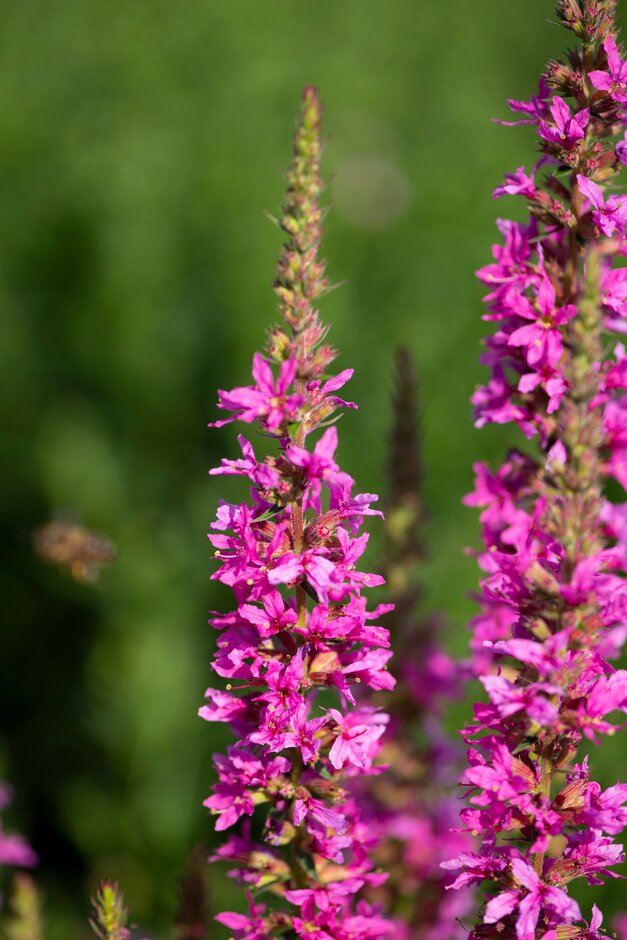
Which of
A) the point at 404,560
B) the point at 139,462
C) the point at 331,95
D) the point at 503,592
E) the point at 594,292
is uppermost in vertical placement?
the point at 331,95

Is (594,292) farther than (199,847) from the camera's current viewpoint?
No

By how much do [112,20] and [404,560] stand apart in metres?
14.9

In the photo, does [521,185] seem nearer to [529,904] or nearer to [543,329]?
[543,329]

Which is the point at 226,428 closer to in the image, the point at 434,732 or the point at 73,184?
the point at 73,184

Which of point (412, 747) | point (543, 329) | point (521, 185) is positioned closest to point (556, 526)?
point (543, 329)

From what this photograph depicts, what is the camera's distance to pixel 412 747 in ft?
16.6

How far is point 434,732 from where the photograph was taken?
5117 mm

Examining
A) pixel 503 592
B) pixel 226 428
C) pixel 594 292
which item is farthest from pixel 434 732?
pixel 226 428

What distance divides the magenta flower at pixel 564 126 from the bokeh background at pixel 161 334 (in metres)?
1.38

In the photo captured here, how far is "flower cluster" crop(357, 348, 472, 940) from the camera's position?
4742 mm

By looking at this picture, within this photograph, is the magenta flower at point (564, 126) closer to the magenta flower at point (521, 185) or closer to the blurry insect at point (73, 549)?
the magenta flower at point (521, 185)

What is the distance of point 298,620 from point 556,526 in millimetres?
805

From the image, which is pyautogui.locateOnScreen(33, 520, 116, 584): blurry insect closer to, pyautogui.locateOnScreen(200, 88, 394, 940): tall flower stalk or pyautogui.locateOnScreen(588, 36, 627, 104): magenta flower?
pyautogui.locateOnScreen(200, 88, 394, 940): tall flower stalk

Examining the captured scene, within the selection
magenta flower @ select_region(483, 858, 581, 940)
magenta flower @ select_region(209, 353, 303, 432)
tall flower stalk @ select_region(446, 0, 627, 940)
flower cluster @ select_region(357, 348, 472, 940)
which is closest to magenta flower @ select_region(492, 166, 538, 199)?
tall flower stalk @ select_region(446, 0, 627, 940)
